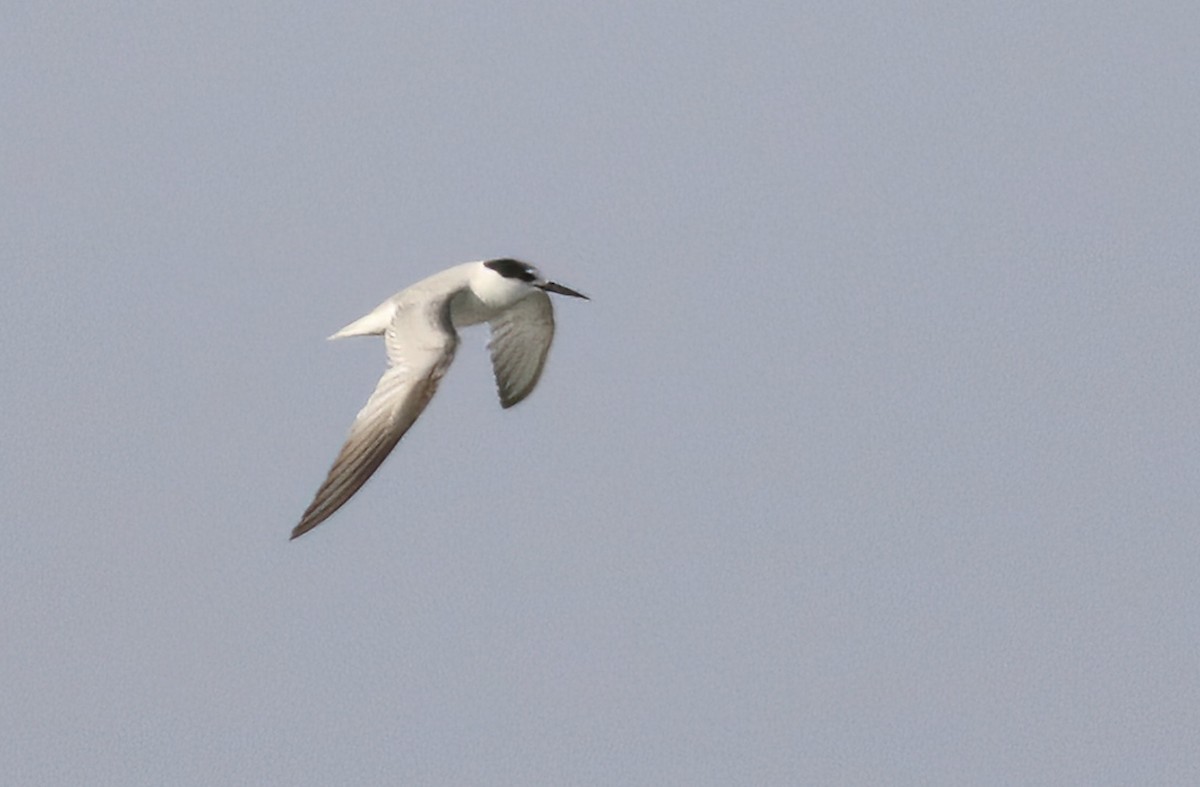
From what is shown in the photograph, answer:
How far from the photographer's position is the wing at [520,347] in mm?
25438

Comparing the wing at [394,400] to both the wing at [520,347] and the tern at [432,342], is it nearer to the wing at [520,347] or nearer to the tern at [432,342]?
the tern at [432,342]

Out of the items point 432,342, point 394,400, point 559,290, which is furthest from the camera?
point 559,290

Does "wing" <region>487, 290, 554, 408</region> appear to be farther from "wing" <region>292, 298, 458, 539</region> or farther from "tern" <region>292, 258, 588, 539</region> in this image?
"wing" <region>292, 298, 458, 539</region>

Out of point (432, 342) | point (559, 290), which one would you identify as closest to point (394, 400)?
point (432, 342)

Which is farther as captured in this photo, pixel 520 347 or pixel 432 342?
pixel 520 347

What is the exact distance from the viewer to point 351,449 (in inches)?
793

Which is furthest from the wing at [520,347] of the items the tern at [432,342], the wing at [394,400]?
the wing at [394,400]

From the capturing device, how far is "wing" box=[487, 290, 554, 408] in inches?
1001

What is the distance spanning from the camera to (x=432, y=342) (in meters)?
21.5

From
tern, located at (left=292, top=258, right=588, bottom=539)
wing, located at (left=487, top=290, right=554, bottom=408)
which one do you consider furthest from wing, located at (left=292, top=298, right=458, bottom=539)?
wing, located at (left=487, top=290, right=554, bottom=408)

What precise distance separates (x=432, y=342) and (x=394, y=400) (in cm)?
99

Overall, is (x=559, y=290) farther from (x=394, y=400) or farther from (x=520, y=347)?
(x=394, y=400)

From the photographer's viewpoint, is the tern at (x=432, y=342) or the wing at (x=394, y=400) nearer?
the wing at (x=394, y=400)

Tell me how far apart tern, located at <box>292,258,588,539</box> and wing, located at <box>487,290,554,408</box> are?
1cm
